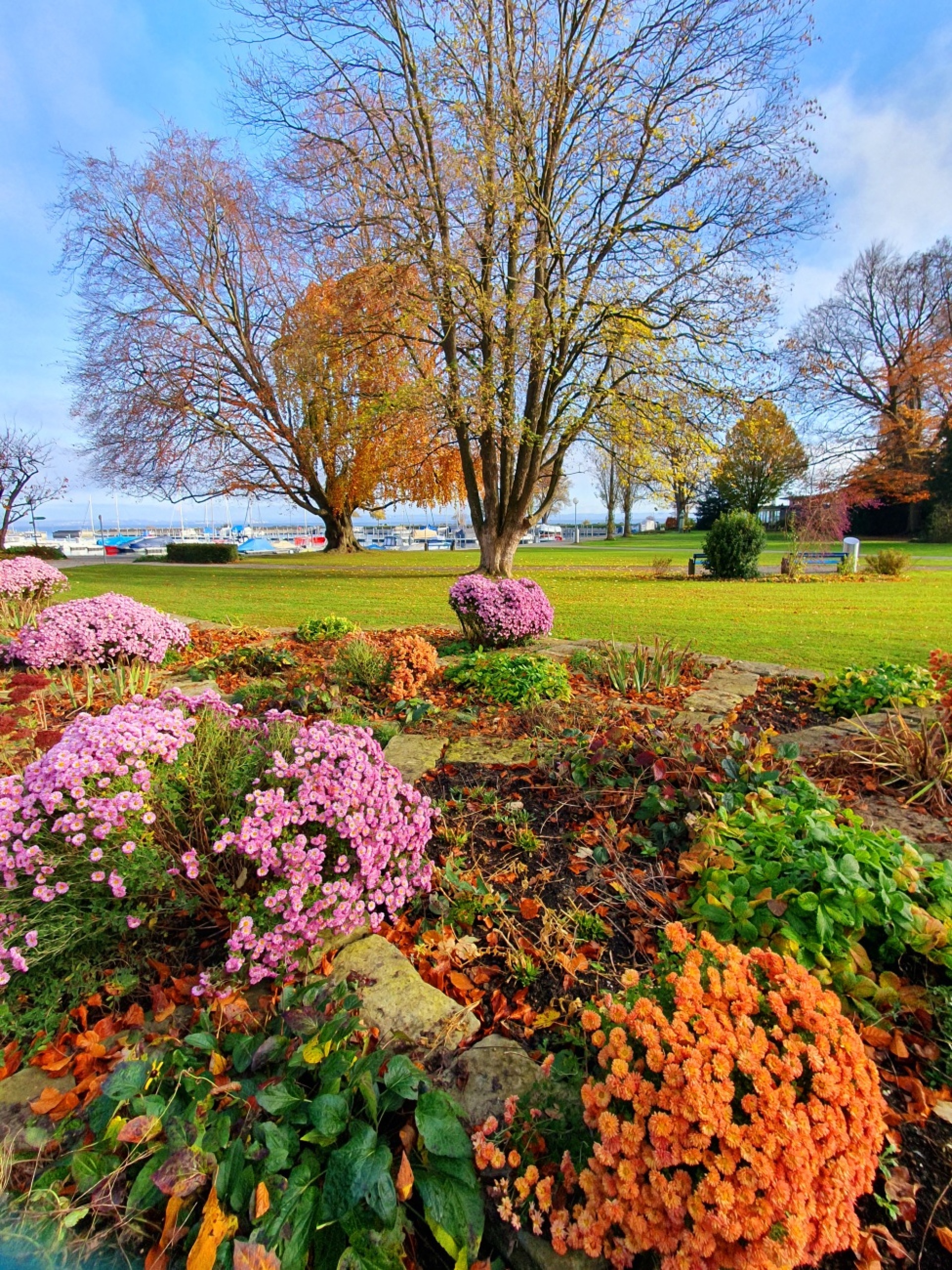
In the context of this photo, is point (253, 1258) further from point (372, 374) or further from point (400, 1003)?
point (372, 374)

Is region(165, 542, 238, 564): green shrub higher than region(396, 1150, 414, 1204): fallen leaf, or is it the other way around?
region(165, 542, 238, 564): green shrub

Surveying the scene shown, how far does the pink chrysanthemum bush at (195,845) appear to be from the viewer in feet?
5.42

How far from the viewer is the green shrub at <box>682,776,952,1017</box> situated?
1614mm

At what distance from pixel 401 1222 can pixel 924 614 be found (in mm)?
10048

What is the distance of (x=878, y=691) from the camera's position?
396cm

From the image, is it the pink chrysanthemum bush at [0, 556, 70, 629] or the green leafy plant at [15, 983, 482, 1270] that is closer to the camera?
the green leafy plant at [15, 983, 482, 1270]

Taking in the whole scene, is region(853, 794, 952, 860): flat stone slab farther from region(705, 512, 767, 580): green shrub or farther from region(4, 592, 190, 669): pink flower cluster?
region(705, 512, 767, 580): green shrub

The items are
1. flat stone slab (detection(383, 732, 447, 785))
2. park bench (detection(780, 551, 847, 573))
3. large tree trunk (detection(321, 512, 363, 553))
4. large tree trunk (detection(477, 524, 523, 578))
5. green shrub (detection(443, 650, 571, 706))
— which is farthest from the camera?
large tree trunk (detection(321, 512, 363, 553))

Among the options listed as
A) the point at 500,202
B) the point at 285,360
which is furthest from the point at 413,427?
the point at 285,360

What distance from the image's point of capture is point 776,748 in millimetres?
3119

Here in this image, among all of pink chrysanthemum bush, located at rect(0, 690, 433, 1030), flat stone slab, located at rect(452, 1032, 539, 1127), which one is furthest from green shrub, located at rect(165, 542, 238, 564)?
flat stone slab, located at rect(452, 1032, 539, 1127)

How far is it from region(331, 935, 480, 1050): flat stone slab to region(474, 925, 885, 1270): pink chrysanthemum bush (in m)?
0.34

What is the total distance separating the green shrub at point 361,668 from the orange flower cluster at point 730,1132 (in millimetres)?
3336

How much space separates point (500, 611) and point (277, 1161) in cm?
458
